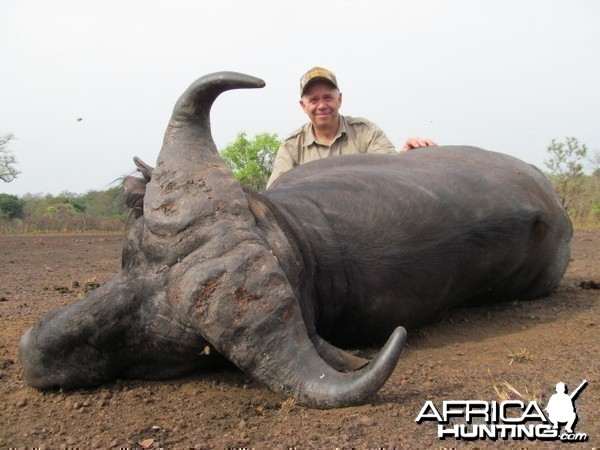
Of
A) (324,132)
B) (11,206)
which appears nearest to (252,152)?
(11,206)

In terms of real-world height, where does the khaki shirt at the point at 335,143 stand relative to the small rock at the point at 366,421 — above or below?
above

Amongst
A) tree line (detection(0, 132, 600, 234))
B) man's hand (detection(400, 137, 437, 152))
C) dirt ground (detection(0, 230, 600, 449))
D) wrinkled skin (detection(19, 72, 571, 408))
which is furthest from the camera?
tree line (detection(0, 132, 600, 234))

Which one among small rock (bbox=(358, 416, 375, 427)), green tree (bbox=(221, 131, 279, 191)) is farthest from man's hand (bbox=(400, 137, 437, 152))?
green tree (bbox=(221, 131, 279, 191))

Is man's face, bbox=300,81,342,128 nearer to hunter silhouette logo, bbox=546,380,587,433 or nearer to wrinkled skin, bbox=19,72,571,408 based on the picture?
wrinkled skin, bbox=19,72,571,408

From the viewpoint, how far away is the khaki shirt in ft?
23.1

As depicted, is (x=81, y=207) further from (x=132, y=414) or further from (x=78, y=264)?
(x=132, y=414)

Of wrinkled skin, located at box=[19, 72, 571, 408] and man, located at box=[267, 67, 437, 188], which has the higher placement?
man, located at box=[267, 67, 437, 188]

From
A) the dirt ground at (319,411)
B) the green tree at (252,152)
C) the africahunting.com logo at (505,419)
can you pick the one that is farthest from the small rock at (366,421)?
the green tree at (252,152)

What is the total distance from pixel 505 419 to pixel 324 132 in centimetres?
491

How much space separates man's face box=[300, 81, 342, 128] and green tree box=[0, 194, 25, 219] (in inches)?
1098

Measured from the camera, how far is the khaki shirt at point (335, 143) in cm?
704

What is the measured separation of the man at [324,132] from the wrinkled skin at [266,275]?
2.59m

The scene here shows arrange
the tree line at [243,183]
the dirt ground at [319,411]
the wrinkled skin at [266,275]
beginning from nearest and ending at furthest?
the dirt ground at [319,411] < the wrinkled skin at [266,275] < the tree line at [243,183]

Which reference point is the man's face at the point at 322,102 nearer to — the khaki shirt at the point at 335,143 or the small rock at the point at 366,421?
the khaki shirt at the point at 335,143
